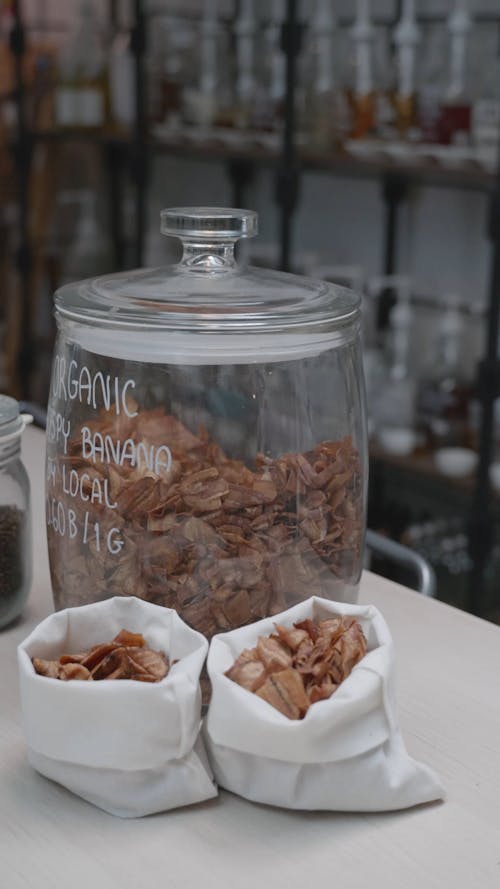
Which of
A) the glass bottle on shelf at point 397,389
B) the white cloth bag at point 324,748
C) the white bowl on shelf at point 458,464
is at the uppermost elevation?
the white cloth bag at point 324,748

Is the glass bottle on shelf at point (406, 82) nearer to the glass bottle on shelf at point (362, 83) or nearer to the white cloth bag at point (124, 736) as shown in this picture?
the glass bottle on shelf at point (362, 83)

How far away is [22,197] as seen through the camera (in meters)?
2.81

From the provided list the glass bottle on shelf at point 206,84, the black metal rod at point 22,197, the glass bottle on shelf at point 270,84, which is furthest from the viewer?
the black metal rod at point 22,197

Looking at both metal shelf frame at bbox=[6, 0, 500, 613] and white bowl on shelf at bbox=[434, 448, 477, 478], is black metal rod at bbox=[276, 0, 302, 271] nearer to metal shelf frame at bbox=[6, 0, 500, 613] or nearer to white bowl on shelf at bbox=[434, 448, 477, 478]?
metal shelf frame at bbox=[6, 0, 500, 613]

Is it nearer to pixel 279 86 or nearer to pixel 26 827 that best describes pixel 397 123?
pixel 279 86

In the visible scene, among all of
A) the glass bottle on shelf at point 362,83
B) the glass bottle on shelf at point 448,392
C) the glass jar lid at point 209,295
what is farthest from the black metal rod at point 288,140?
the glass jar lid at point 209,295

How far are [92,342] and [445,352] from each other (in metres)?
1.49

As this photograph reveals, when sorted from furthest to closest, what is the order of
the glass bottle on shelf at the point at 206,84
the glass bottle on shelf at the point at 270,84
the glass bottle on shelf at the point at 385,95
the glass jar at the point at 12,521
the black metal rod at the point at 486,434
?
the glass bottle on shelf at the point at 206,84 < the glass bottle on shelf at the point at 270,84 < the glass bottle on shelf at the point at 385,95 < the black metal rod at the point at 486,434 < the glass jar at the point at 12,521

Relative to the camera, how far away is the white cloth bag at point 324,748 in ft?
1.84

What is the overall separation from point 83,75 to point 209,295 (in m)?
2.21

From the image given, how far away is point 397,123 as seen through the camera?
2.08 metres

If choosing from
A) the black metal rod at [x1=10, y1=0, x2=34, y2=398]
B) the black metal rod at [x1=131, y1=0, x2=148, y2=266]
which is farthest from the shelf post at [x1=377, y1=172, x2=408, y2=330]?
the black metal rod at [x1=10, y1=0, x2=34, y2=398]

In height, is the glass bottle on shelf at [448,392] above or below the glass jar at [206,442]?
below

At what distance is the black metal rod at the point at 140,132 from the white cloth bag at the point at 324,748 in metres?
2.14
